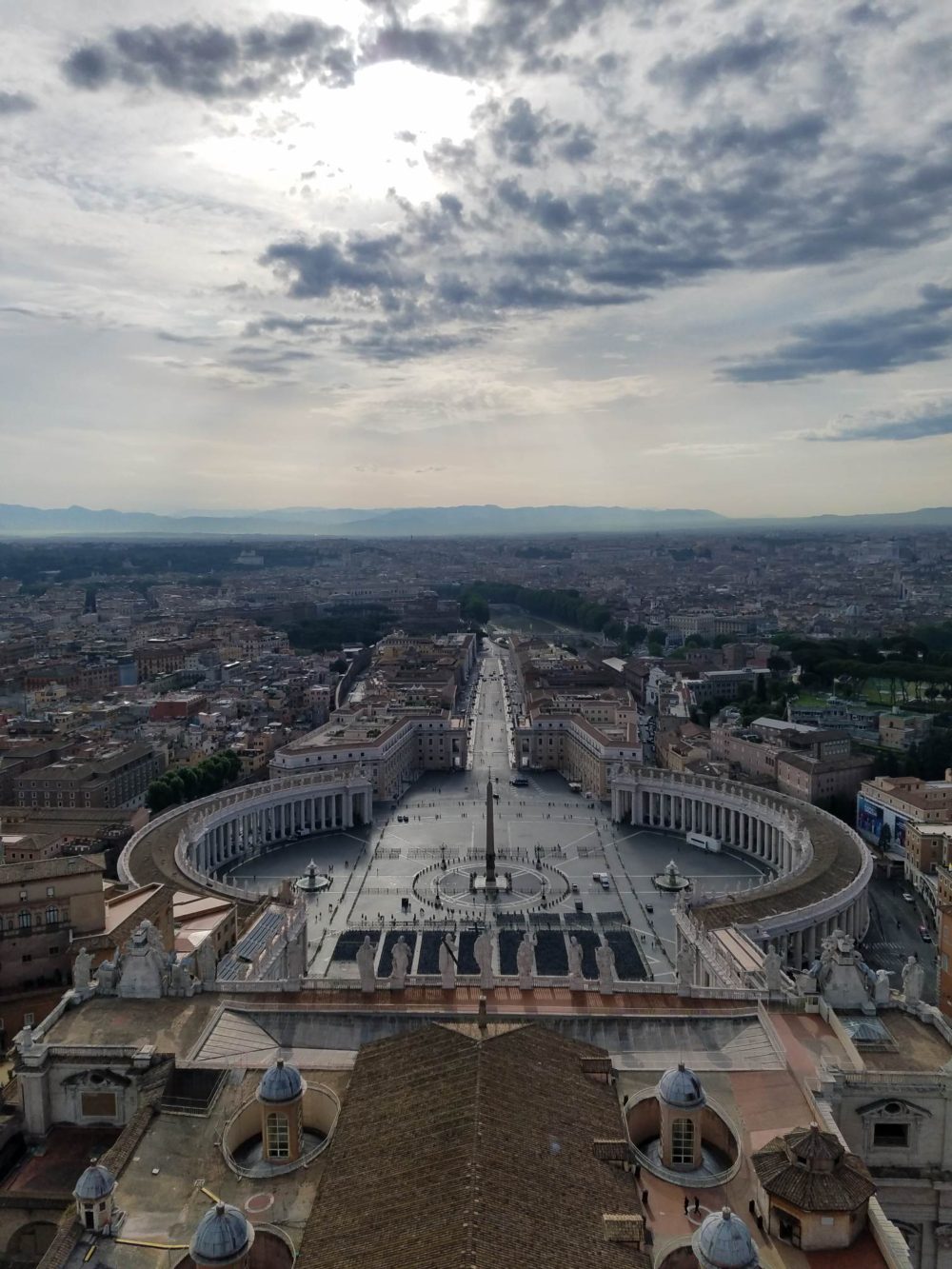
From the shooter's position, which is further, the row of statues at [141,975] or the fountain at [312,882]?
the fountain at [312,882]

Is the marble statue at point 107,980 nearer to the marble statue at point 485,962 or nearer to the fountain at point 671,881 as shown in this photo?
the marble statue at point 485,962

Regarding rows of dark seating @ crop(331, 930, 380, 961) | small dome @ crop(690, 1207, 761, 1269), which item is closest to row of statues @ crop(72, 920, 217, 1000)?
small dome @ crop(690, 1207, 761, 1269)

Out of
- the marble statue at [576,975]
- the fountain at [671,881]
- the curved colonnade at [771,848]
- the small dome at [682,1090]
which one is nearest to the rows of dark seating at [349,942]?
the curved colonnade at [771,848]

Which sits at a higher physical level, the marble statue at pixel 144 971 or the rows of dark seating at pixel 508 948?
the marble statue at pixel 144 971

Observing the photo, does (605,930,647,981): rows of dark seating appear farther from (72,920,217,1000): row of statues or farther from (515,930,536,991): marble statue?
(72,920,217,1000): row of statues

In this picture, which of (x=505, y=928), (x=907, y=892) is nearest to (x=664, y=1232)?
(x=505, y=928)

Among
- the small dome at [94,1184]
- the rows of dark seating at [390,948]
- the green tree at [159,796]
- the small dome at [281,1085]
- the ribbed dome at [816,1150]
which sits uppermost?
the small dome at [281,1085]

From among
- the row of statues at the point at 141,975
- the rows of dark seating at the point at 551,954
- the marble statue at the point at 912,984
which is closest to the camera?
the marble statue at the point at 912,984
